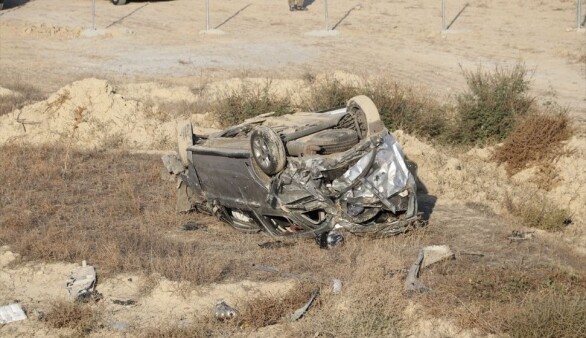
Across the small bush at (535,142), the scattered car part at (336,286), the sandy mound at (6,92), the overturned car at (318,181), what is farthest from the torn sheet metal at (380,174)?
the sandy mound at (6,92)

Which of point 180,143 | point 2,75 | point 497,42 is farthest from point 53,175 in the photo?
point 497,42

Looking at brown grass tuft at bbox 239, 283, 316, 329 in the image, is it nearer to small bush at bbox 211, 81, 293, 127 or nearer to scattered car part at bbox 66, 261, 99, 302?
scattered car part at bbox 66, 261, 99, 302

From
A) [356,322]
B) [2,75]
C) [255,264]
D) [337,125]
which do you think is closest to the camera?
[356,322]

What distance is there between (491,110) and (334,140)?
6.99 meters

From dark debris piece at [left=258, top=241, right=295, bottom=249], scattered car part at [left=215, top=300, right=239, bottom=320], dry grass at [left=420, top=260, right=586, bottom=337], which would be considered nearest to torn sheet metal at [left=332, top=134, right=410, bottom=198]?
dark debris piece at [left=258, top=241, right=295, bottom=249]

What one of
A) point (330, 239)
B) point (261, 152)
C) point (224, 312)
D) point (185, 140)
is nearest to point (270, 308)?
point (224, 312)

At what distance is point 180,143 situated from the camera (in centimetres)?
1243

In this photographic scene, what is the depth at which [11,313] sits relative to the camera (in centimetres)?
934

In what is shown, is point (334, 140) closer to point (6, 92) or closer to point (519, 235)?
point (519, 235)

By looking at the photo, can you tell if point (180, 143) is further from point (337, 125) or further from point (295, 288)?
point (295, 288)

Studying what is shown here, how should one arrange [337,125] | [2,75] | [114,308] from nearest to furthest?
[114,308] → [337,125] → [2,75]

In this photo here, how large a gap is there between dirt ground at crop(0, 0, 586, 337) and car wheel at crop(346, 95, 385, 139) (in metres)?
1.44

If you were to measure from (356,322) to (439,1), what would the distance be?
26.1m

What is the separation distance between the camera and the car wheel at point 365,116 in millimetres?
11750
